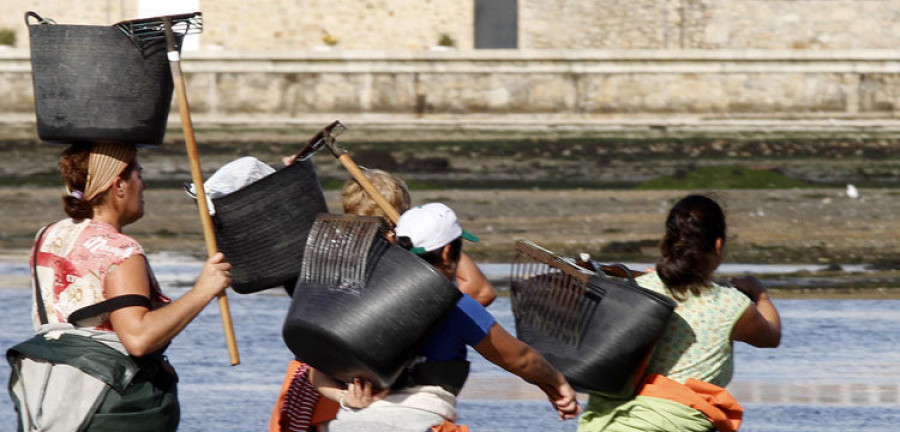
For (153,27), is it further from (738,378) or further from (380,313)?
(738,378)

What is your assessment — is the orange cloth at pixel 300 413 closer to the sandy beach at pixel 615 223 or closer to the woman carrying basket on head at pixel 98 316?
the woman carrying basket on head at pixel 98 316

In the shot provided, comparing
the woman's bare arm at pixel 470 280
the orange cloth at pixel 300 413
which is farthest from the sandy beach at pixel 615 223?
the orange cloth at pixel 300 413

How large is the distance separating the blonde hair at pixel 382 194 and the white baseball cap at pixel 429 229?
1.54ft

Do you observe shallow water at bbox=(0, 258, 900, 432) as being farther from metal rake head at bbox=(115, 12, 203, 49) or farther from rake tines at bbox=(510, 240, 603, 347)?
metal rake head at bbox=(115, 12, 203, 49)

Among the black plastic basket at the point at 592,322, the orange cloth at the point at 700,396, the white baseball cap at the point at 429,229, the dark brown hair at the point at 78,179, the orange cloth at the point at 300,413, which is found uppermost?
the dark brown hair at the point at 78,179

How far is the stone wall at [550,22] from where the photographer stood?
106 ft

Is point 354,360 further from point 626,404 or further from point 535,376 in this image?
point 626,404

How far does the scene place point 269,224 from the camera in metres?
3.42

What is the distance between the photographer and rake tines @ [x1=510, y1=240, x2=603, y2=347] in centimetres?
320

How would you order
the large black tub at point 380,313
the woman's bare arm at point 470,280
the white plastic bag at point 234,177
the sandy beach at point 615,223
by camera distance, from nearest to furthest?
the large black tub at point 380,313
the white plastic bag at point 234,177
the woman's bare arm at point 470,280
the sandy beach at point 615,223

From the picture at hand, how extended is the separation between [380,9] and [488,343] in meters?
33.1

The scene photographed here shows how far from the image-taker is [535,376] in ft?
10.6

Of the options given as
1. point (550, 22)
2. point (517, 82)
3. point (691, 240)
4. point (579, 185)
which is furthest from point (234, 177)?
point (550, 22)

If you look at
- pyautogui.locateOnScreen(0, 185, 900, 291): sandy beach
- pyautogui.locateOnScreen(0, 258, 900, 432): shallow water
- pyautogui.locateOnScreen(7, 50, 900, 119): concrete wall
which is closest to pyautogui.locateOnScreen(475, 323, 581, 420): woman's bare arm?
pyautogui.locateOnScreen(0, 258, 900, 432): shallow water
